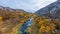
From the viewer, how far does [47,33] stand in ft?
61.5

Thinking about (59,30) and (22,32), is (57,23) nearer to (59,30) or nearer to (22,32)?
(59,30)

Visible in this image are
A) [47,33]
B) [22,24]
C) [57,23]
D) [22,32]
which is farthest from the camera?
[22,24]

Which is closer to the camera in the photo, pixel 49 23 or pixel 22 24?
pixel 49 23

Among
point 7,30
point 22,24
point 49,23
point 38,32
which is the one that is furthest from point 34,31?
point 22,24

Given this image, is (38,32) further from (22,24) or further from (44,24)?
(22,24)

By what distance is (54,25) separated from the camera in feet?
65.1

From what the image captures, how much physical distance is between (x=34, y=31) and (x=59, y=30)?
271 centimetres

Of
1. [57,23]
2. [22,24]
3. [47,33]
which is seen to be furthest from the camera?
[22,24]

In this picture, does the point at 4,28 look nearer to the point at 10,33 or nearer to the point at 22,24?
the point at 10,33

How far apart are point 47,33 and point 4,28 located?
18.3 ft

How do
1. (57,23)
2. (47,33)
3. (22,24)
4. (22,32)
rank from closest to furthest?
(47,33) → (57,23) → (22,32) → (22,24)

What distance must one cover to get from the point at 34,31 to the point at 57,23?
289 cm

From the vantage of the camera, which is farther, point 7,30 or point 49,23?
point 7,30

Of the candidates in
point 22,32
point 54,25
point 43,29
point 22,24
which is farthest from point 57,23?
point 22,24
